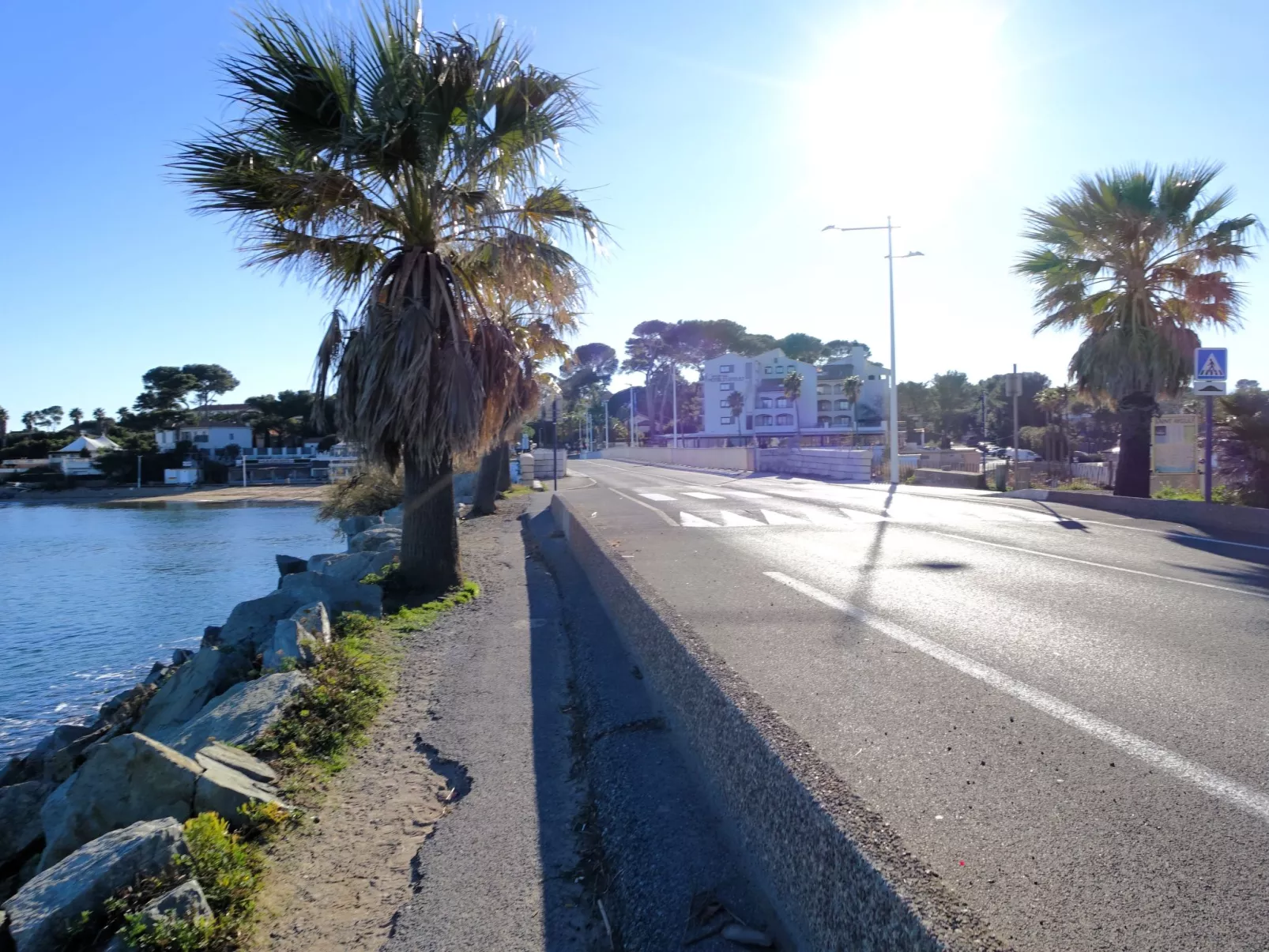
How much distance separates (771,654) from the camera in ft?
21.1

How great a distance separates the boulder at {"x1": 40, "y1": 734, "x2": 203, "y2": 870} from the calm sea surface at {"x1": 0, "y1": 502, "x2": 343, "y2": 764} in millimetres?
Answer: 6374

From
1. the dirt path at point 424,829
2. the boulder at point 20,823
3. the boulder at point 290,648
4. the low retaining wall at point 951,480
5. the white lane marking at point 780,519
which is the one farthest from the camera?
the low retaining wall at point 951,480

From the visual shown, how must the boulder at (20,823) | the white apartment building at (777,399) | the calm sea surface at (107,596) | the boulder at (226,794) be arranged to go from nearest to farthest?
1. the boulder at (226,794)
2. the boulder at (20,823)
3. the calm sea surface at (107,596)
4. the white apartment building at (777,399)

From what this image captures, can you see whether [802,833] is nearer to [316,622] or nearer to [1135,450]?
[316,622]

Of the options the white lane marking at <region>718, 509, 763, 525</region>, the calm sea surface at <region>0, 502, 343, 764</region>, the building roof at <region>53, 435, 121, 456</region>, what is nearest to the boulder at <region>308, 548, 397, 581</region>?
the calm sea surface at <region>0, 502, 343, 764</region>

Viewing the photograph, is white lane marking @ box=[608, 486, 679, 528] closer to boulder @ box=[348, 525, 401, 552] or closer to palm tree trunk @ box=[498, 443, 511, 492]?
palm tree trunk @ box=[498, 443, 511, 492]

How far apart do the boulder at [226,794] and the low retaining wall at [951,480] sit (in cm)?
2732

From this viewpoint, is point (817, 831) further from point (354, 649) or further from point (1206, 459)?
point (1206, 459)

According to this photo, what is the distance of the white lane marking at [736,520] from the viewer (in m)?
16.3

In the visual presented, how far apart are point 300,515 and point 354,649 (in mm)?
44120

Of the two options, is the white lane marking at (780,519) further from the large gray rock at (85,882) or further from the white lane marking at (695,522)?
the large gray rock at (85,882)

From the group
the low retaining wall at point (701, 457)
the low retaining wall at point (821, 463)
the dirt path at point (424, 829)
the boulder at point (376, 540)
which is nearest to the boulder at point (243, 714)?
the dirt path at point (424, 829)

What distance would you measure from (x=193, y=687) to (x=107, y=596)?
14.4m

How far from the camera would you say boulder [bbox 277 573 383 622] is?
9.59 meters
